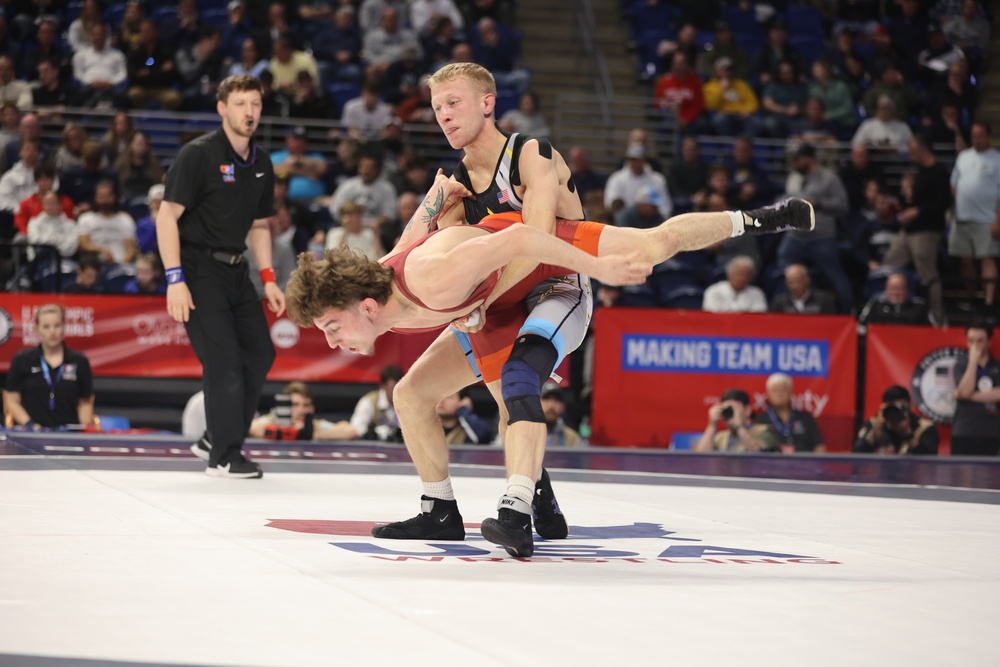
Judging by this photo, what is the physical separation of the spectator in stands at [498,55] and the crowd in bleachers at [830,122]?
1.51 metres

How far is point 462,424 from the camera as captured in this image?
27.5ft

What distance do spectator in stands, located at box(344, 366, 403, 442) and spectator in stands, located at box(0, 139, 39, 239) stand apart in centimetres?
385

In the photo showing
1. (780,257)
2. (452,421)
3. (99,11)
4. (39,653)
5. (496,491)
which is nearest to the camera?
(39,653)

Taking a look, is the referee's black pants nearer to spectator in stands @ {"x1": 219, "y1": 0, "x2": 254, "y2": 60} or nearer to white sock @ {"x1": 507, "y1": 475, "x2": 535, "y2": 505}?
white sock @ {"x1": 507, "y1": 475, "x2": 535, "y2": 505}

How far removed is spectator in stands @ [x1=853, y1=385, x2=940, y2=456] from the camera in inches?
330

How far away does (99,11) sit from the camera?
12500 mm

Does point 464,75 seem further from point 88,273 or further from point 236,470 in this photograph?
point 88,273

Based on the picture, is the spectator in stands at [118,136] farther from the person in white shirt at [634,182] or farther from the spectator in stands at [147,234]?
the person in white shirt at [634,182]

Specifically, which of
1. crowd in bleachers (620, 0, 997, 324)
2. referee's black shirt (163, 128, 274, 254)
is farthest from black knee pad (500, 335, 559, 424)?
crowd in bleachers (620, 0, 997, 324)

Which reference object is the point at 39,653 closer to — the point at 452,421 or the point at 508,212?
the point at 508,212

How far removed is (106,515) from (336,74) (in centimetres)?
923

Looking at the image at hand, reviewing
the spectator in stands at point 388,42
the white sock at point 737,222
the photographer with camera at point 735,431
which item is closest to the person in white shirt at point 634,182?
the spectator in stands at point 388,42

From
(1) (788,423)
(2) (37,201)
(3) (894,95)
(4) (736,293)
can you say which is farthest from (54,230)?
(3) (894,95)

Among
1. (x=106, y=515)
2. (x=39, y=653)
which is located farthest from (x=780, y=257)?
(x=39, y=653)
